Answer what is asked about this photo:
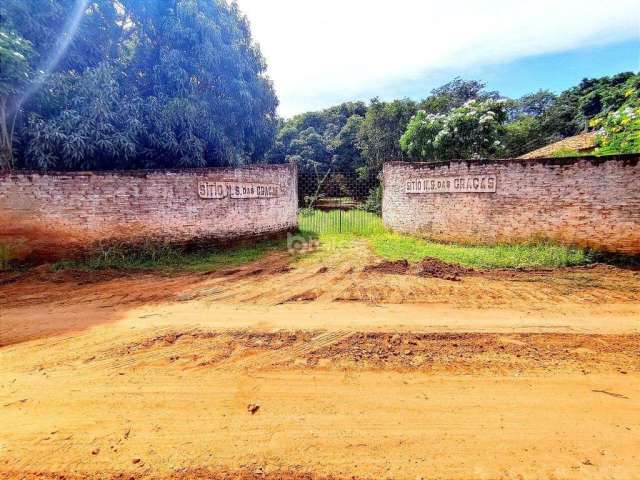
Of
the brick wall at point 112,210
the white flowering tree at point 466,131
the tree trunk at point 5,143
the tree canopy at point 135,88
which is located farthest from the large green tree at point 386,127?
the tree trunk at point 5,143

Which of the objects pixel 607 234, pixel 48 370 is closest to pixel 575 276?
pixel 607 234

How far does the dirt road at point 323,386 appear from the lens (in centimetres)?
210

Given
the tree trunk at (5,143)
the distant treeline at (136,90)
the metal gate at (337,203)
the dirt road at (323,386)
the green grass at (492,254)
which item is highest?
the distant treeline at (136,90)

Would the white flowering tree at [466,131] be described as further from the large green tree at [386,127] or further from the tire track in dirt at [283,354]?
the tire track in dirt at [283,354]

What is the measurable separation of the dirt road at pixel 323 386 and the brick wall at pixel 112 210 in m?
2.25

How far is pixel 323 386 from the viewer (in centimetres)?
284

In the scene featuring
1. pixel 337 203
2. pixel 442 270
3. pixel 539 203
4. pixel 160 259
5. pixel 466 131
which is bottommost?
pixel 442 270

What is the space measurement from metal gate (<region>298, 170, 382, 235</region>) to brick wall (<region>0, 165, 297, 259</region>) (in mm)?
4000

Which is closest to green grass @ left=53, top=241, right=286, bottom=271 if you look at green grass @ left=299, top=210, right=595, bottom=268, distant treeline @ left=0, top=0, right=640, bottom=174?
distant treeline @ left=0, top=0, right=640, bottom=174

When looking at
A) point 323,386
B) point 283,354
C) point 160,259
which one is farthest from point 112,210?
point 323,386

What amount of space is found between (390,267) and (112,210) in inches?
253

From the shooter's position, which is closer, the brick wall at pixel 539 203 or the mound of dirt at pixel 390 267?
the mound of dirt at pixel 390 267

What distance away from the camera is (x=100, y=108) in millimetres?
8055

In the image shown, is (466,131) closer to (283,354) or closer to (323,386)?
(283,354)
